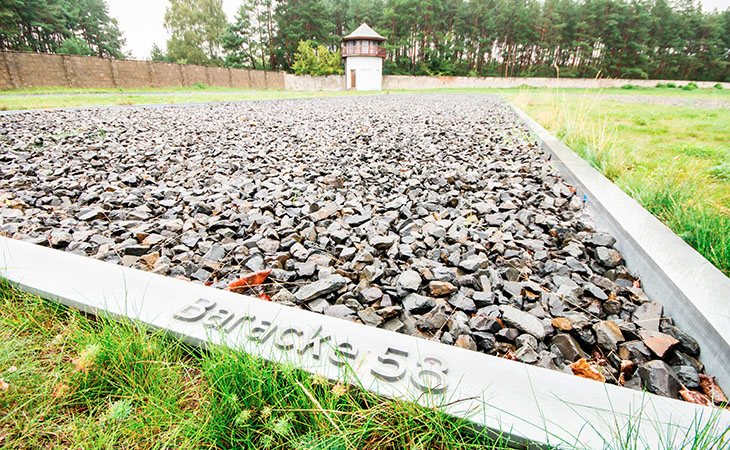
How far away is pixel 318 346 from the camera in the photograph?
2.60 feet

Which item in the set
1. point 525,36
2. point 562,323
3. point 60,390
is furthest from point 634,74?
point 60,390

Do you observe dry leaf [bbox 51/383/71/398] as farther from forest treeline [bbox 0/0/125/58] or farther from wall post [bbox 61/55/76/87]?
forest treeline [bbox 0/0/125/58]

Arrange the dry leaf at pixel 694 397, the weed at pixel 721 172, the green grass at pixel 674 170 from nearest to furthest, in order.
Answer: the dry leaf at pixel 694 397, the green grass at pixel 674 170, the weed at pixel 721 172

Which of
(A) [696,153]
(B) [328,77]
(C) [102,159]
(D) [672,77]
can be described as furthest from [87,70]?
(D) [672,77]

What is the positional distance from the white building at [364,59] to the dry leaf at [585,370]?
99.7 ft

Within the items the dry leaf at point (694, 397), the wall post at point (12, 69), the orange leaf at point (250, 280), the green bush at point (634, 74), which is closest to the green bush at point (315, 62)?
the wall post at point (12, 69)

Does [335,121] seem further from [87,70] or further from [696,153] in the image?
[87,70]

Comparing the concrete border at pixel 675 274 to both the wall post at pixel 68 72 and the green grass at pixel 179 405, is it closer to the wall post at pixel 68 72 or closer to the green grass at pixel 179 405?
the green grass at pixel 179 405

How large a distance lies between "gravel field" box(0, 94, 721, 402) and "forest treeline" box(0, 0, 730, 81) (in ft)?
113

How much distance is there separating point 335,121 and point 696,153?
14.5 feet

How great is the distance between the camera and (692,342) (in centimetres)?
98

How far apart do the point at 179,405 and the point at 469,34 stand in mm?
44625

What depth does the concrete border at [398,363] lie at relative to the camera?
62 centimetres

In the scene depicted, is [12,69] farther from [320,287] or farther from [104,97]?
[320,287]
